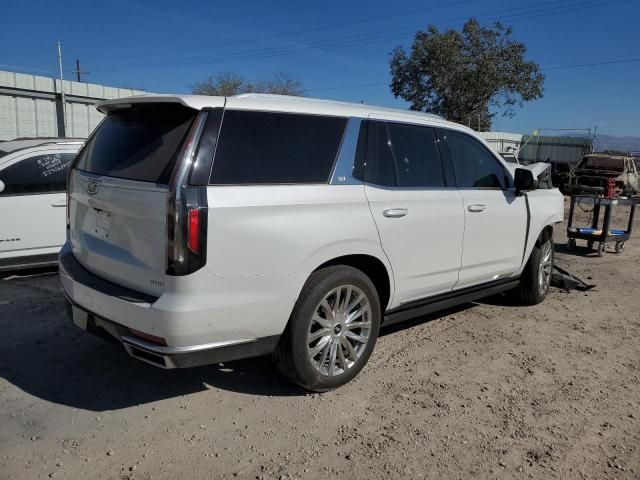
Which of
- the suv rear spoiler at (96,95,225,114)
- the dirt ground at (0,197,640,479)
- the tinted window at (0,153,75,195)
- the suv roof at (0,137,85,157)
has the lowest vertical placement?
the dirt ground at (0,197,640,479)

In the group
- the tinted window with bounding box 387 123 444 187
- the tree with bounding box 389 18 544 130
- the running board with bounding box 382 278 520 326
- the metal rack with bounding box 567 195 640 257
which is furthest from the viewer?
the tree with bounding box 389 18 544 130

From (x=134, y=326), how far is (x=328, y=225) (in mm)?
1304

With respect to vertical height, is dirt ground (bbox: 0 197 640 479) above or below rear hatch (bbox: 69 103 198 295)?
below

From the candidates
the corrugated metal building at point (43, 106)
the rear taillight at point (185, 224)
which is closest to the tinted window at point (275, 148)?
the rear taillight at point (185, 224)

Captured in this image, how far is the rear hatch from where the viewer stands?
304cm

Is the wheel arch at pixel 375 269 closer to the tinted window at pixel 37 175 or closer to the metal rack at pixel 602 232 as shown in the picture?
the tinted window at pixel 37 175

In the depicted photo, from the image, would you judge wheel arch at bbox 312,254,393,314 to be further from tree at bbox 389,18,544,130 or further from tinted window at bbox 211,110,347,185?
tree at bbox 389,18,544,130

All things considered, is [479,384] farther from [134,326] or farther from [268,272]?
[134,326]

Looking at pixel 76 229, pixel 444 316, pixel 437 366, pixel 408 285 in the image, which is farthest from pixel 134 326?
pixel 444 316

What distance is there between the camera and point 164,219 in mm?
2949

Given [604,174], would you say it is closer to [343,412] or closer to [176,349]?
[343,412]

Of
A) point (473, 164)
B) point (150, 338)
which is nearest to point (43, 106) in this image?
point (473, 164)

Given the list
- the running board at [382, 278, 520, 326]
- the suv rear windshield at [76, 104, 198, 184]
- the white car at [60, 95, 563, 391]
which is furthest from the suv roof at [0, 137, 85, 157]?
the running board at [382, 278, 520, 326]

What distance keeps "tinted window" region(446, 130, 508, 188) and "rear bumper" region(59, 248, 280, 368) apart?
2371 mm
